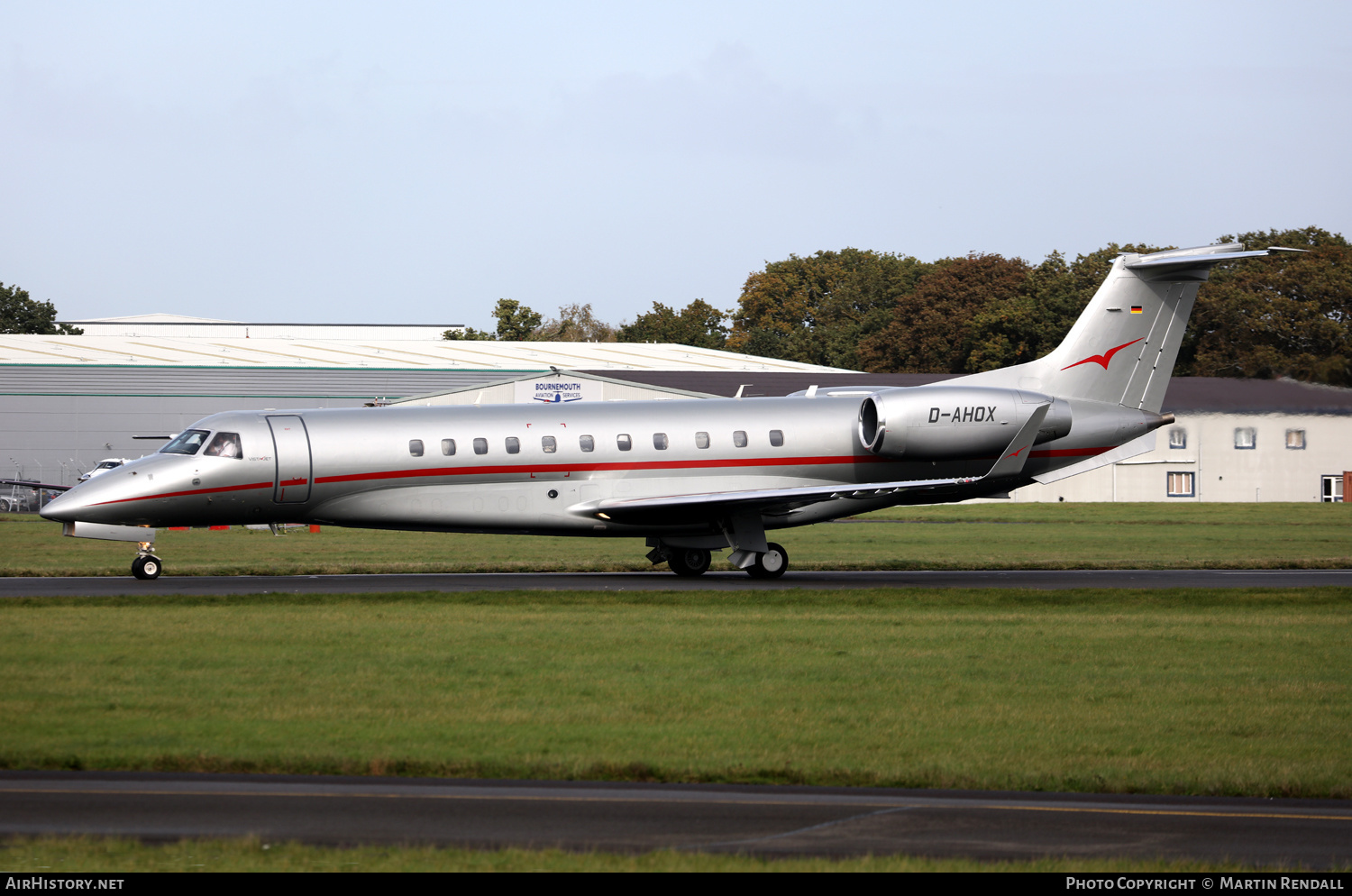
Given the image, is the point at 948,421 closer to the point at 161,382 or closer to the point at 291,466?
the point at 291,466

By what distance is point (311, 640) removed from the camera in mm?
16859

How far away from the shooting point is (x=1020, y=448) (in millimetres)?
27094

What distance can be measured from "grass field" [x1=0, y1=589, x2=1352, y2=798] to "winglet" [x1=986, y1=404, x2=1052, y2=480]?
6113mm

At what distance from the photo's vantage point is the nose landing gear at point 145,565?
2547cm

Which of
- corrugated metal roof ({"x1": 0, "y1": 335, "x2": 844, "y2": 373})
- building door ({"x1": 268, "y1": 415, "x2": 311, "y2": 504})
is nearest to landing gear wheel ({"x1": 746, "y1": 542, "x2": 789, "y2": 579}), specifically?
building door ({"x1": 268, "y1": 415, "x2": 311, "y2": 504})

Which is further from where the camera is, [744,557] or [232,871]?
[744,557]

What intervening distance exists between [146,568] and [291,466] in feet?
11.0

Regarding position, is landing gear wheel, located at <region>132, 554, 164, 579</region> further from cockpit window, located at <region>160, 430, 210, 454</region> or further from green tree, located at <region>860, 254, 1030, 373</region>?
green tree, located at <region>860, 254, 1030, 373</region>

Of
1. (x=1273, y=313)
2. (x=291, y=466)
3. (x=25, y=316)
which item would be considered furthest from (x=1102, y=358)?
(x=25, y=316)

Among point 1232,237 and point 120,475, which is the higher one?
point 1232,237
